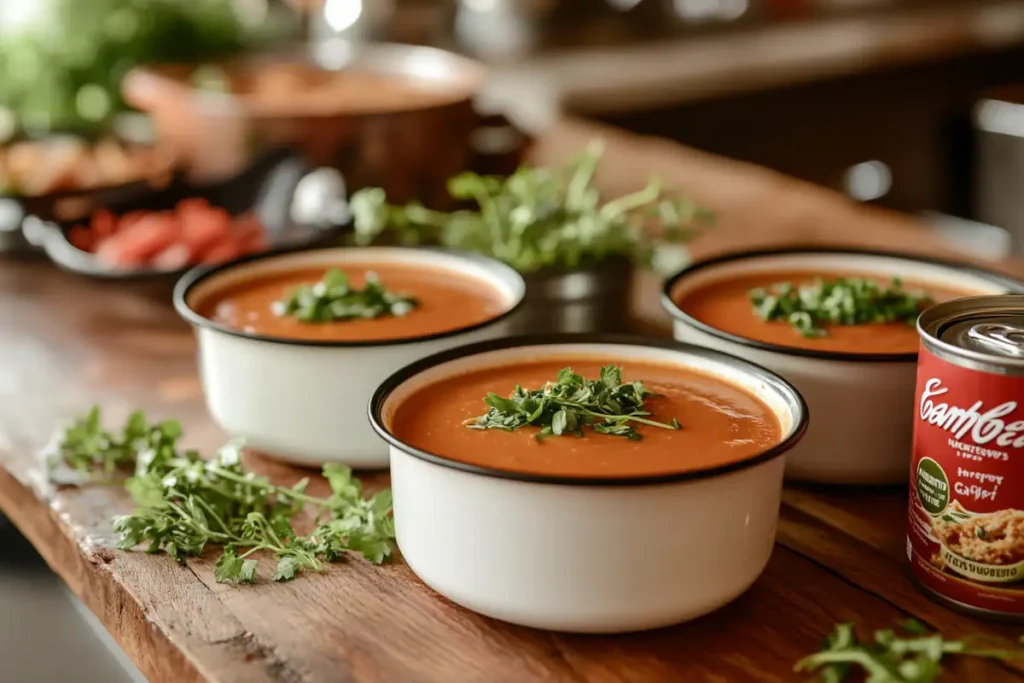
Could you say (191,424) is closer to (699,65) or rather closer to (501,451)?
(501,451)

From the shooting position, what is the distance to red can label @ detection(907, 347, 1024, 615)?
39.9 inches

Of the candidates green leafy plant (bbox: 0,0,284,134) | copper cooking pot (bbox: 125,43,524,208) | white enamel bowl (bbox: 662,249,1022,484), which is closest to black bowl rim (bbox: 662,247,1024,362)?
white enamel bowl (bbox: 662,249,1022,484)

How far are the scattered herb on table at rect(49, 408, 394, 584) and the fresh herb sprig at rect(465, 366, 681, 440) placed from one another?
6.9 inches

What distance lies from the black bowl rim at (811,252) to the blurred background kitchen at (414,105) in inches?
22.8

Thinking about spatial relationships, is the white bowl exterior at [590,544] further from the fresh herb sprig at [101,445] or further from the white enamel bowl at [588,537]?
the fresh herb sprig at [101,445]

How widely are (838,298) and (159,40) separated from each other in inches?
81.5

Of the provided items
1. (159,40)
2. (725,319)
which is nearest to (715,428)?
(725,319)

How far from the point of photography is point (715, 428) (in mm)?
1163

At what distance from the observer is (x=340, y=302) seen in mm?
1476

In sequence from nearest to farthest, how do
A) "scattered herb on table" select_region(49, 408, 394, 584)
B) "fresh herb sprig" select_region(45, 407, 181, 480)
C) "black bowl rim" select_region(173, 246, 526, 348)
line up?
"scattered herb on table" select_region(49, 408, 394, 584) < "black bowl rim" select_region(173, 246, 526, 348) < "fresh herb sprig" select_region(45, 407, 181, 480)

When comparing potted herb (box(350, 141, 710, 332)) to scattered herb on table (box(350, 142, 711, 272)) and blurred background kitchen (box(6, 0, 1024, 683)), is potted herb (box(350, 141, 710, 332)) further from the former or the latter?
blurred background kitchen (box(6, 0, 1024, 683))

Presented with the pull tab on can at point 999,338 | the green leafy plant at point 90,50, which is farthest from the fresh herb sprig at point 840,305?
the green leafy plant at point 90,50

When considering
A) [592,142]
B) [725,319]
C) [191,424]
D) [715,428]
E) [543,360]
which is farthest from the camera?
[592,142]

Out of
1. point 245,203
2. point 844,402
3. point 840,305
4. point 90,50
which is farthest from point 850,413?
point 90,50
